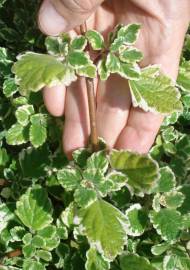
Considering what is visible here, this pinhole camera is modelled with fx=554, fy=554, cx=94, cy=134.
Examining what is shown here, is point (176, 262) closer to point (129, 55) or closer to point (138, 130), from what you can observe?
point (138, 130)

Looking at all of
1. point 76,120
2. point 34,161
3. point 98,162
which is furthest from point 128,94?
point 34,161

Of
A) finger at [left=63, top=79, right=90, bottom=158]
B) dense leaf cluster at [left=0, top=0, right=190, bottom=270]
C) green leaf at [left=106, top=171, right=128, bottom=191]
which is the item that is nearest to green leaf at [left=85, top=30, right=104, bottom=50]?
dense leaf cluster at [left=0, top=0, right=190, bottom=270]

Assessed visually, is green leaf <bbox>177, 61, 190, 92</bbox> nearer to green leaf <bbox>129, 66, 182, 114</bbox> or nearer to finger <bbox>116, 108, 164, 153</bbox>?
finger <bbox>116, 108, 164, 153</bbox>

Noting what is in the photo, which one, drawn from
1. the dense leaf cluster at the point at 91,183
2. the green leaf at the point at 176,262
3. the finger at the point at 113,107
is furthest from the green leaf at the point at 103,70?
the green leaf at the point at 176,262

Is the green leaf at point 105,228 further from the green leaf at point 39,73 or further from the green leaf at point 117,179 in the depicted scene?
the green leaf at point 39,73

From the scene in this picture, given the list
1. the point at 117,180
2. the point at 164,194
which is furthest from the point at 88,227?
the point at 164,194
